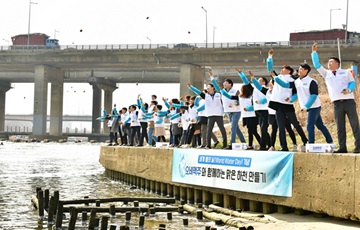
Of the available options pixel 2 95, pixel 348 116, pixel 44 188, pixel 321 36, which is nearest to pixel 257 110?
pixel 348 116

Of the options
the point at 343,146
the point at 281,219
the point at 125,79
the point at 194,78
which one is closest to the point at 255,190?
the point at 281,219

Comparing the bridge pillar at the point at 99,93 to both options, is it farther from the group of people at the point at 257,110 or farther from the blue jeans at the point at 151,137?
the group of people at the point at 257,110

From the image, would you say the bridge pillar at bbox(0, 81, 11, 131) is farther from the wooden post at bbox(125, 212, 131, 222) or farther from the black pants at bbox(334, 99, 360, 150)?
the black pants at bbox(334, 99, 360, 150)

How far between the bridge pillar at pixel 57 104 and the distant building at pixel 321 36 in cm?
3412

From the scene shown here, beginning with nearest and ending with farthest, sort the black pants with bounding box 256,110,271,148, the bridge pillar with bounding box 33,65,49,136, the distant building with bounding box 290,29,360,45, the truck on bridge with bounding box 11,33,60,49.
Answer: the black pants with bounding box 256,110,271,148, the distant building with bounding box 290,29,360,45, the bridge pillar with bounding box 33,65,49,136, the truck on bridge with bounding box 11,33,60,49

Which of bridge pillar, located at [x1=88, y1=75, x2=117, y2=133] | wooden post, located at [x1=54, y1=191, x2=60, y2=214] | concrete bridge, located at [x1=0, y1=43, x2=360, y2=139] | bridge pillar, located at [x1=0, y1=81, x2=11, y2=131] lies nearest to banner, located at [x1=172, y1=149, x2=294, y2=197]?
wooden post, located at [x1=54, y1=191, x2=60, y2=214]

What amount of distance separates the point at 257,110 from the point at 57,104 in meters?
78.6

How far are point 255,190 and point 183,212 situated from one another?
2.89 metres

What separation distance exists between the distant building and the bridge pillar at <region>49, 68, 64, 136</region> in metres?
34.1

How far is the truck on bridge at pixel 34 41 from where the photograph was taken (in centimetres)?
8881

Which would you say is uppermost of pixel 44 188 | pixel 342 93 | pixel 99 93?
pixel 99 93

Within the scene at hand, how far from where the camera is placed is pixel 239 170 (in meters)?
14.5

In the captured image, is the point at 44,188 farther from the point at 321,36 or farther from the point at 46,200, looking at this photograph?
the point at 321,36

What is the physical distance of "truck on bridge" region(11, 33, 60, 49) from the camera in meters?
88.8
